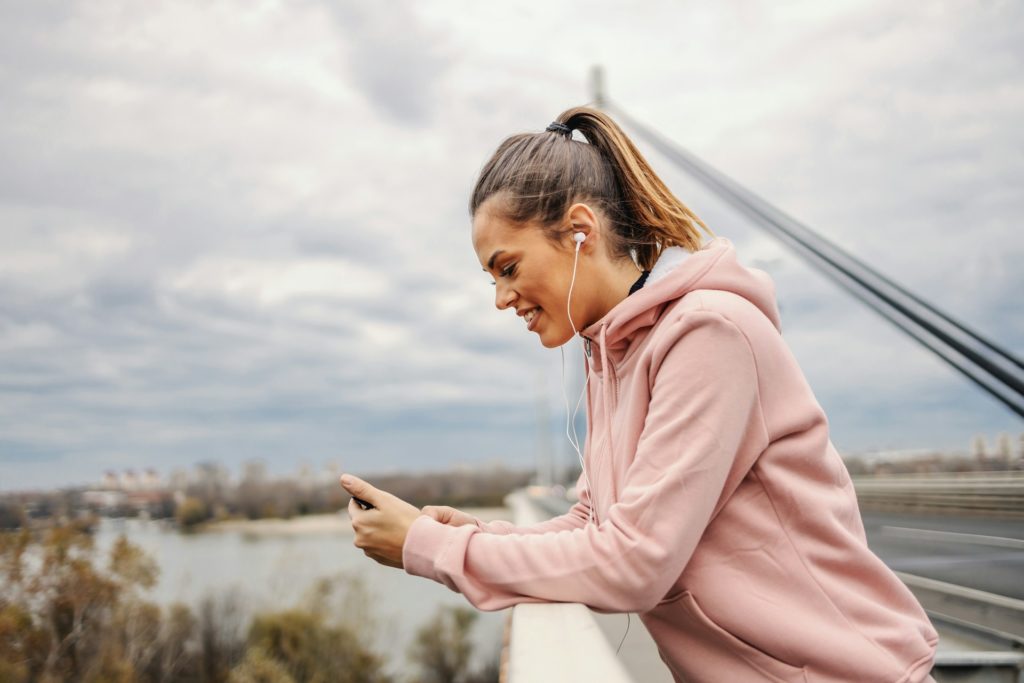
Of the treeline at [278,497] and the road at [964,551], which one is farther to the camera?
the treeline at [278,497]

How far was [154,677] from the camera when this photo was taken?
30.9 meters

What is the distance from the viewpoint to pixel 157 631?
31344 mm

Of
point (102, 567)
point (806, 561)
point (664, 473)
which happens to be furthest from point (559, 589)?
point (102, 567)

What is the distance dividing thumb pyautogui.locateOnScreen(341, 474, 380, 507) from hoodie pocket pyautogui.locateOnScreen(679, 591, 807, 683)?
0.40m

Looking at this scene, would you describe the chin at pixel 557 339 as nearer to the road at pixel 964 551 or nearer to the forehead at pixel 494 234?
the forehead at pixel 494 234

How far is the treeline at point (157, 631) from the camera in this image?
64.3 ft

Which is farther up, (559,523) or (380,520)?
(380,520)

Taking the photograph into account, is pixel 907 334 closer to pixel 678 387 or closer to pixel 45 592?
pixel 678 387

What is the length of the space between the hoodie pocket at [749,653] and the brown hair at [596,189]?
499 mm

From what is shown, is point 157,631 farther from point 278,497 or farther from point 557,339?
point 557,339

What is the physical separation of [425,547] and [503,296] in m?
0.38

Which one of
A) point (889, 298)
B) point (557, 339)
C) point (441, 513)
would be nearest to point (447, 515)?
point (441, 513)

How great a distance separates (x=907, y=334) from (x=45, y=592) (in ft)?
72.9

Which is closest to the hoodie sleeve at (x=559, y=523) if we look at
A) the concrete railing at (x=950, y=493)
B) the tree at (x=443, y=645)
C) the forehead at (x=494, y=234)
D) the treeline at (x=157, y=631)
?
the forehead at (x=494, y=234)
